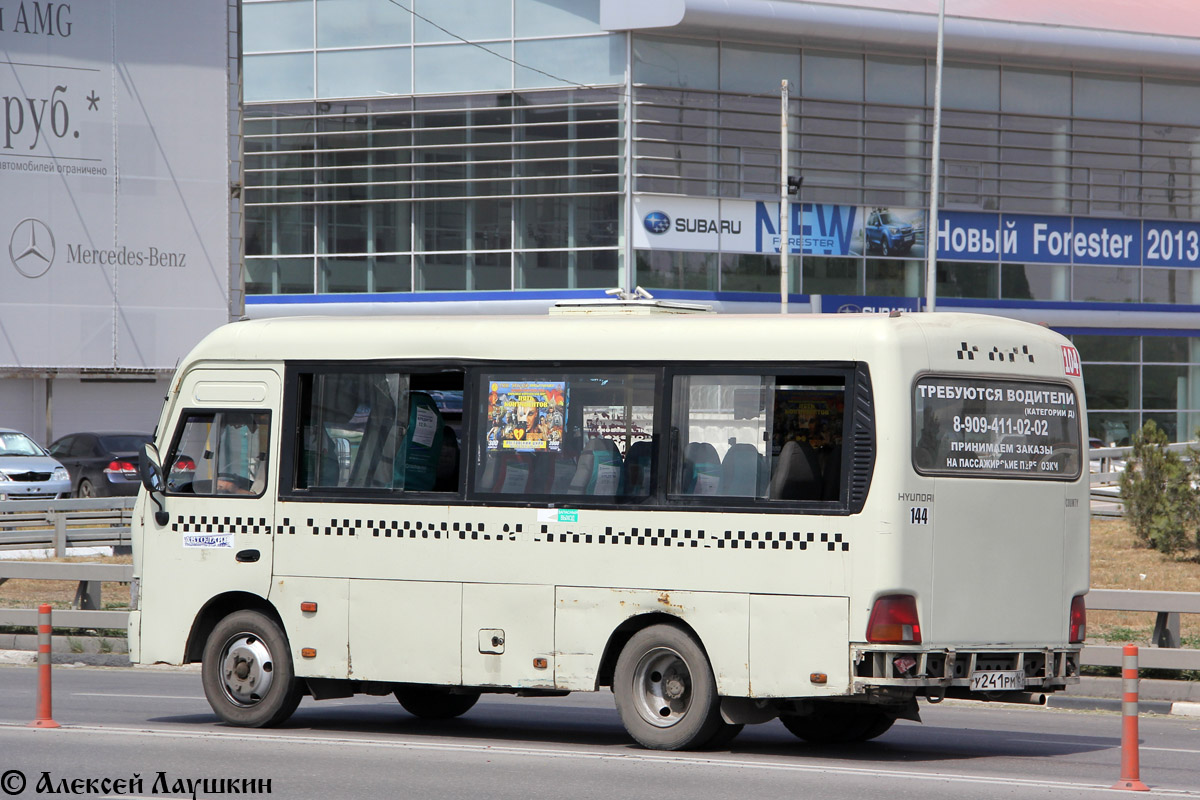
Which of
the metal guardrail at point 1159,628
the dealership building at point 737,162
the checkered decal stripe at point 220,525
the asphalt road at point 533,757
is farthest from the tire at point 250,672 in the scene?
the dealership building at point 737,162

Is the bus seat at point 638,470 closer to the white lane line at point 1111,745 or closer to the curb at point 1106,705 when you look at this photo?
the white lane line at point 1111,745

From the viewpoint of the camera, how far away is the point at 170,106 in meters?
36.9

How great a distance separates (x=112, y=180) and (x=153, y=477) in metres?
25.8

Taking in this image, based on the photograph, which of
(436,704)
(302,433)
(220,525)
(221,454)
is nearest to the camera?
(302,433)

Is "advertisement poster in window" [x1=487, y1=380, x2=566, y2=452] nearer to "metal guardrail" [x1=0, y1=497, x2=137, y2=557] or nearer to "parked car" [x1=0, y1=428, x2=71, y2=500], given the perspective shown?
"metal guardrail" [x1=0, y1=497, x2=137, y2=557]

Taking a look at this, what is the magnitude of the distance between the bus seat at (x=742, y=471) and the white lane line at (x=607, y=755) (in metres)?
1.66

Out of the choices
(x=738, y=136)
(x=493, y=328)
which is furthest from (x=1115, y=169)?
(x=493, y=328)

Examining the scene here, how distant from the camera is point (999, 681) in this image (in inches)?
397

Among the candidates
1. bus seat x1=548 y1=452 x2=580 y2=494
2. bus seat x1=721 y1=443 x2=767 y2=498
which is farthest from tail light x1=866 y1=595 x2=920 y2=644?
bus seat x1=548 y1=452 x2=580 y2=494

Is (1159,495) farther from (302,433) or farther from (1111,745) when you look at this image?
(302,433)

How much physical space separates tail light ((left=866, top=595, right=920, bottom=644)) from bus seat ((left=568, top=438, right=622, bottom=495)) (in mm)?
1899

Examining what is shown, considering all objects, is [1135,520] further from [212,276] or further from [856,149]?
[212,276]

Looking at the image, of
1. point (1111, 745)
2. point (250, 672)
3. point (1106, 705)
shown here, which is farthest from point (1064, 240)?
point (250, 672)

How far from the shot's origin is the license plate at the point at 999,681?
10000 mm
